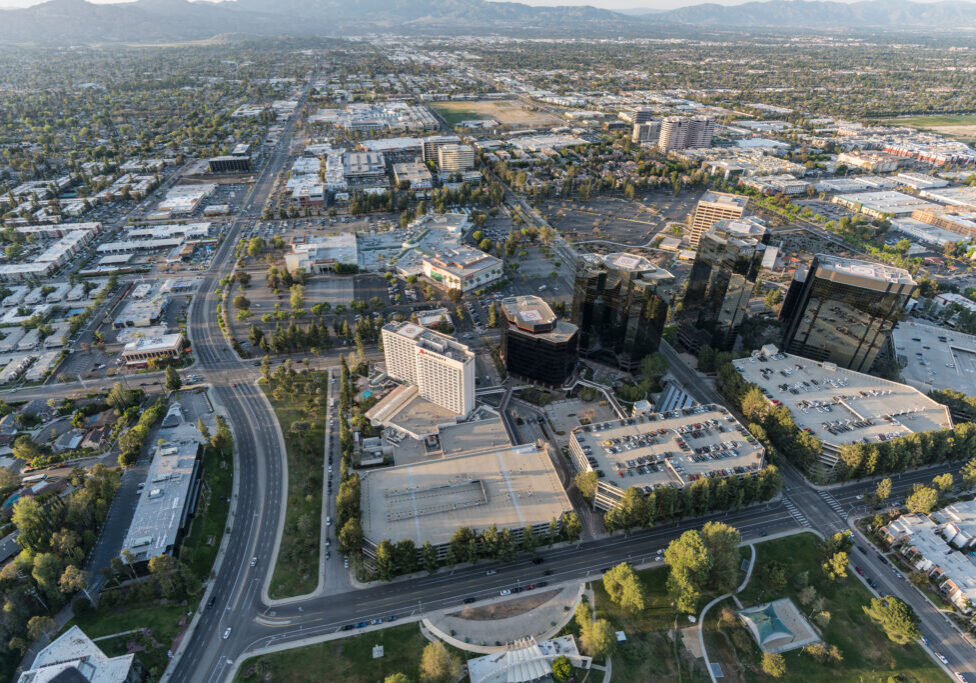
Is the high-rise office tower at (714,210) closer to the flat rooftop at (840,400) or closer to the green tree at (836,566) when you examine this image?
the flat rooftop at (840,400)

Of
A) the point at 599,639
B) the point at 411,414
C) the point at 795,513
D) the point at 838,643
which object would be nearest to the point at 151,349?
the point at 411,414

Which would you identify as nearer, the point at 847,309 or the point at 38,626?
the point at 38,626

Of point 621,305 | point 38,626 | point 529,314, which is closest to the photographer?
point 38,626

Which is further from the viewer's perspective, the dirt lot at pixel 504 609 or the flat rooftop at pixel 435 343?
the flat rooftop at pixel 435 343

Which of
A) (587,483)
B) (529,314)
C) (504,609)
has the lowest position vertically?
(504,609)

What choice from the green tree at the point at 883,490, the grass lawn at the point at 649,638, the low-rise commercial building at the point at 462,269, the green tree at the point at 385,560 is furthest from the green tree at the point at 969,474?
the low-rise commercial building at the point at 462,269

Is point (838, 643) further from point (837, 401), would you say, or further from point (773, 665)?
point (837, 401)
